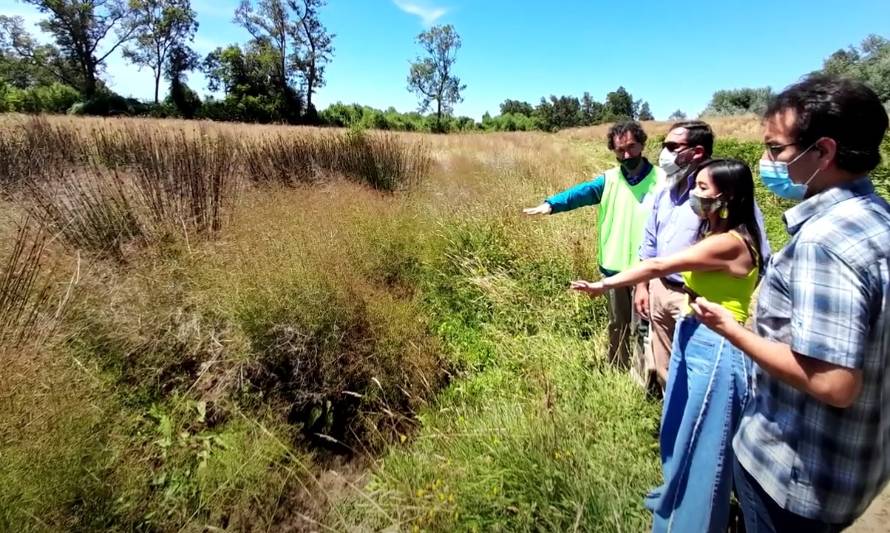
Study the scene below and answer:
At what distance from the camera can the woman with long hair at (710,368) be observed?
161 centimetres

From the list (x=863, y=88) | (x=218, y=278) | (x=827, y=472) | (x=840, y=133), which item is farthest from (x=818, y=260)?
(x=218, y=278)

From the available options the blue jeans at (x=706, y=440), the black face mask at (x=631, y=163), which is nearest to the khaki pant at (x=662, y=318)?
the blue jeans at (x=706, y=440)

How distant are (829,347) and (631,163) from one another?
6.93 ft

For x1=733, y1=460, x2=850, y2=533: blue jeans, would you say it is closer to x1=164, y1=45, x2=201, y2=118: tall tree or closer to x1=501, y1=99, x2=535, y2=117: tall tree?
x1=164, y1=45, x2=201, y2=118: tall tree

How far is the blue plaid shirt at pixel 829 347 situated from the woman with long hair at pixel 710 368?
40 centimetres

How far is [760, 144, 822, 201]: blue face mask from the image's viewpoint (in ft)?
3.83

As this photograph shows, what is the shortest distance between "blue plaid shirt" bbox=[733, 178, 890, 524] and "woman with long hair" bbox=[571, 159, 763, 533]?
1.30 ft

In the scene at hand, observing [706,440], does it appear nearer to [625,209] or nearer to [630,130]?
[625,209]

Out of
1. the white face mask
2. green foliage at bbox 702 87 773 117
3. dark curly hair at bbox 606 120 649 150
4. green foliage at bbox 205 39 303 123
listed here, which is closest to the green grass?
the white face mask

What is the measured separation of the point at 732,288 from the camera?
5.58ft

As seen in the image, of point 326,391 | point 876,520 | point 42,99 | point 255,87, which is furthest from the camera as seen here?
point 255,87

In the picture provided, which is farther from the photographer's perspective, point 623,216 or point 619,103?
point 619,103

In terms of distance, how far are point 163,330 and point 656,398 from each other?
3.67 meters

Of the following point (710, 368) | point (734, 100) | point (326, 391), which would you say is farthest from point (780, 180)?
point (734, 100)
